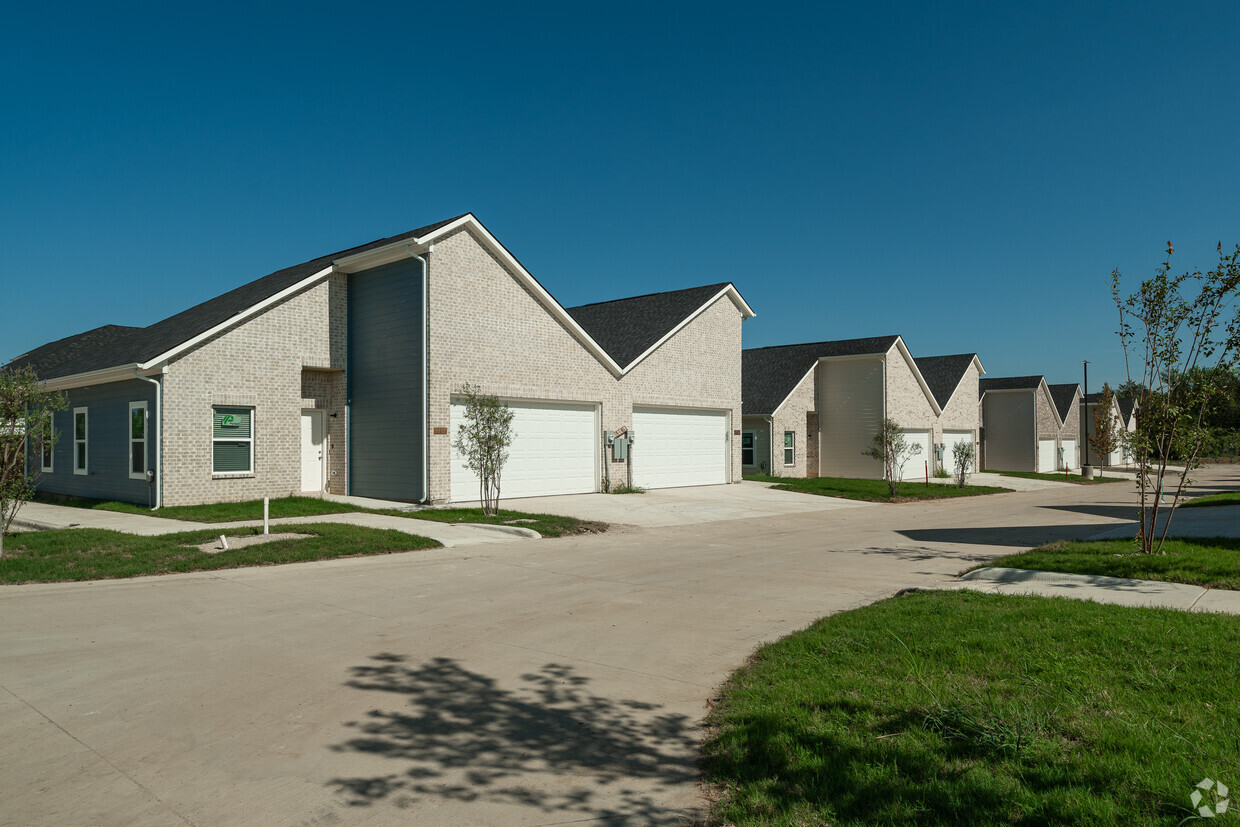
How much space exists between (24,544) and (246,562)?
4.07 meters

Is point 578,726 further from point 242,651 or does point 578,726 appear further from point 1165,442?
point 1165,442

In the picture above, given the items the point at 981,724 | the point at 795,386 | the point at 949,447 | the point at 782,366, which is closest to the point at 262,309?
the point at 981,724

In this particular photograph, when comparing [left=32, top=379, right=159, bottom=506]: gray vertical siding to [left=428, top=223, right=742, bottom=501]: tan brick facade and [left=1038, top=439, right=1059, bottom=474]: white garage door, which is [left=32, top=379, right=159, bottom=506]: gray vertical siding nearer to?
[left=428, top=223, right=742, bottom=501]: tan brick facade

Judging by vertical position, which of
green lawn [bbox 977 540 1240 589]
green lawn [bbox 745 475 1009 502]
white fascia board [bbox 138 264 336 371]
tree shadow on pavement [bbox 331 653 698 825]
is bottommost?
green lawn [bbox 745 475 1009 502]

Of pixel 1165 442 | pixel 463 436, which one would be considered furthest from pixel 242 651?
pixel 463 436

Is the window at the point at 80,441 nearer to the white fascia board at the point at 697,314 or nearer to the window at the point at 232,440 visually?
the window at the point at 232,440

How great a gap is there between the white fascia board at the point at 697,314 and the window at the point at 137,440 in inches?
498

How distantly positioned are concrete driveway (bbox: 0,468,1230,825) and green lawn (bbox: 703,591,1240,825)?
481 millimetres

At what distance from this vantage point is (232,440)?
19422 mm

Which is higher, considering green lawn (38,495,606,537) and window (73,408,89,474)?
window (73,408,89,474)

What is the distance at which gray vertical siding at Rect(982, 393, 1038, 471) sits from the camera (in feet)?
156

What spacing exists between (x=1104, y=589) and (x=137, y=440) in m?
19.5

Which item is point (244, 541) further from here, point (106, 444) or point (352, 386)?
point (106, 444)

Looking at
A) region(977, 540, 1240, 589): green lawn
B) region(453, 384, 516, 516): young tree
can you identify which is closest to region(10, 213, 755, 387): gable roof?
region(453, 384, 516, 516): young tree
